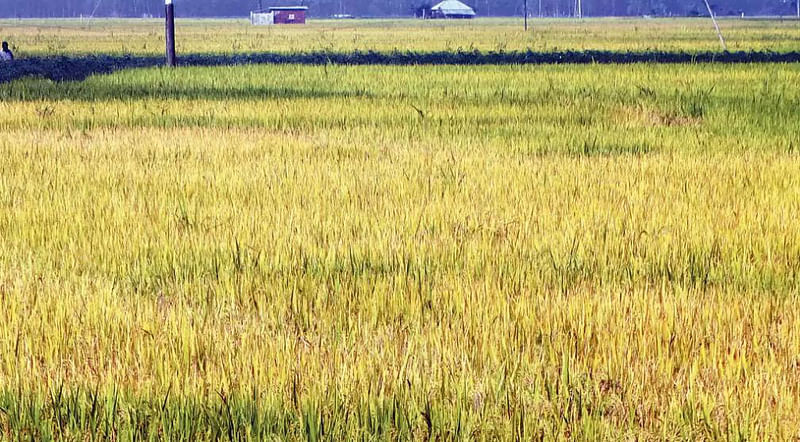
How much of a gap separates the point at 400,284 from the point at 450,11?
157 metres

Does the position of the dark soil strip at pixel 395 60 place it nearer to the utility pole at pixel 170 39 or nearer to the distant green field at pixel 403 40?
the utility pole at pixel 170 39

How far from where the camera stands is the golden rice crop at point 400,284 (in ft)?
9.34

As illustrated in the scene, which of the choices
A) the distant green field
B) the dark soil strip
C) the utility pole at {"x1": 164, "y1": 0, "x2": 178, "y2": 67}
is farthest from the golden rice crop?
the distant green field

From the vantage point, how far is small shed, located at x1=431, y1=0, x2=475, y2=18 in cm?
15038

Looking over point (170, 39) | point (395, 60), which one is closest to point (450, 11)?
point (395, 60)

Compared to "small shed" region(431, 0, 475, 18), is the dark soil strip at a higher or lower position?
lower

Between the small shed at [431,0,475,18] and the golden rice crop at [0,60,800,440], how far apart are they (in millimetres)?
142072

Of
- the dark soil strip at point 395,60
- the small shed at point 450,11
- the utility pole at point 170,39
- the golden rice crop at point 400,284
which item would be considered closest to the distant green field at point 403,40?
the dark soil strip at point 395,60

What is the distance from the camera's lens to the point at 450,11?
15850cm

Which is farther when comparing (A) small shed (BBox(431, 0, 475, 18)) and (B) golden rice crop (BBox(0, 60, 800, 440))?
(A) small shed (BBox(431, 0, 475, 18))

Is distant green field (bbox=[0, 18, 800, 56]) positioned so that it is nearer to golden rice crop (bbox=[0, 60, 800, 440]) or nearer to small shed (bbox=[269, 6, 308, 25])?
golden rice crop (bbox=[0, 60, 800, 440])

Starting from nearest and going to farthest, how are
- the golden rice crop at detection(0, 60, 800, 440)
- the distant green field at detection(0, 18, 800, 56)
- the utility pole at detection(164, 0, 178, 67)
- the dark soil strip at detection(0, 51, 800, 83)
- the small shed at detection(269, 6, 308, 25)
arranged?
Answer: the golden rice crop at detection(0, 60, 800, 440) < the utility pole at detection(164, 0, 178, 67) < the dark soil strip at detection(0, 51, 800, 83) < the distant green field at detection(0, 18, 800, 56) < the small shed at detection(269, 6, 308, 25)

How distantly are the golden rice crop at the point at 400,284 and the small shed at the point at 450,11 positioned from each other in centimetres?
14207

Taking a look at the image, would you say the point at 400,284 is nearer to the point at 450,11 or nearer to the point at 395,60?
the point at 395,60
